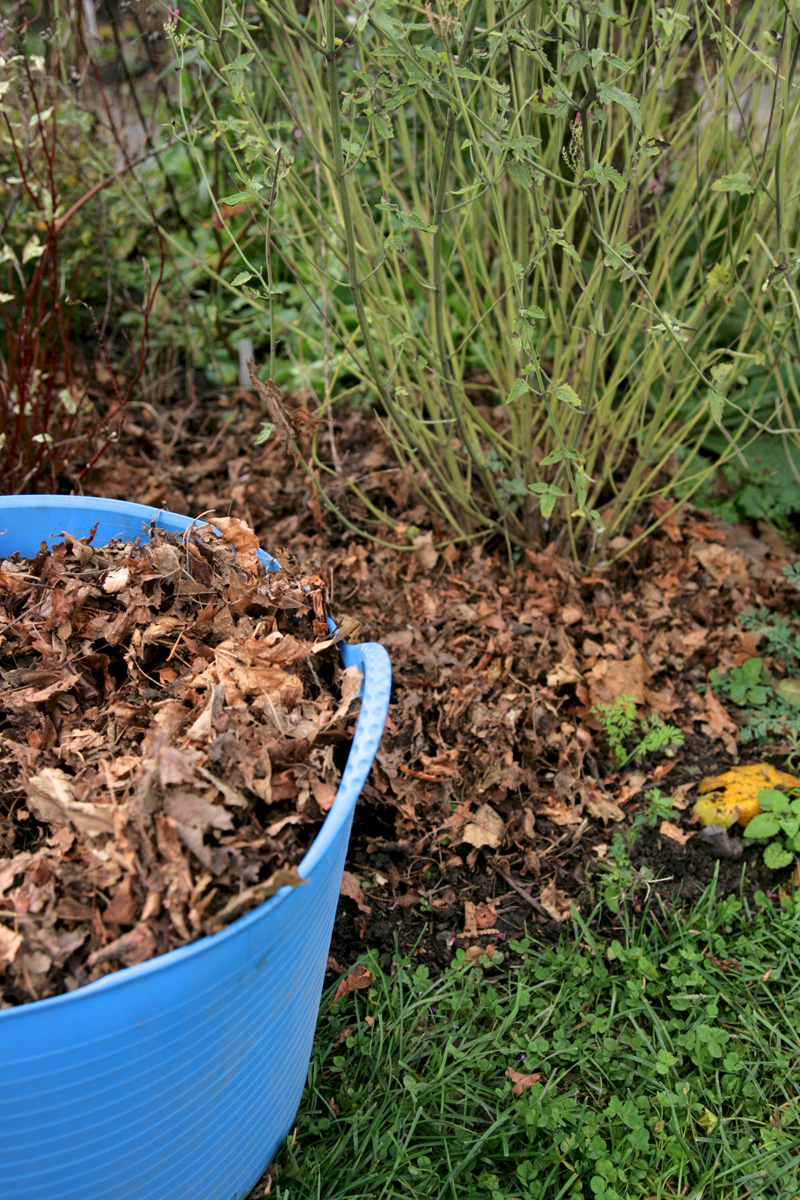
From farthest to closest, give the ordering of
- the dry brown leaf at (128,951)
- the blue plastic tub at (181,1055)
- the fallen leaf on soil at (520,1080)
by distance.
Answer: the fallen leaf on soil at (520,1080), the dry brown leaf at (128,951), the blue plastic tub at (181,1055)

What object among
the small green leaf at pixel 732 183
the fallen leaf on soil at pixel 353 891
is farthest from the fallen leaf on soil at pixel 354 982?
the small green leaf at pixel 732 183

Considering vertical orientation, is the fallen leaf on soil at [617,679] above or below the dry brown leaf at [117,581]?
below

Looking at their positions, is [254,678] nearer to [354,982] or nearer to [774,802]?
[354,982]

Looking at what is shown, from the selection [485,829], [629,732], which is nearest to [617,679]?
[629,732]

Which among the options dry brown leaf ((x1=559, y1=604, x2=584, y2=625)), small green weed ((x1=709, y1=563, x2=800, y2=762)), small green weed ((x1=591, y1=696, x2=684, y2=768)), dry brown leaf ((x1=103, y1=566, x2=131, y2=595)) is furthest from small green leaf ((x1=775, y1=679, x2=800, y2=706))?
dry brown leaf ((x1=103, y1=566, x2=131, y2=595))

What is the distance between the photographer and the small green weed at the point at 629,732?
205cm

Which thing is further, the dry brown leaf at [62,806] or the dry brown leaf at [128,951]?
the dry brown leaf at [62,806]

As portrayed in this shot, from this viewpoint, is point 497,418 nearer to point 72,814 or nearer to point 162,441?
point 162,441

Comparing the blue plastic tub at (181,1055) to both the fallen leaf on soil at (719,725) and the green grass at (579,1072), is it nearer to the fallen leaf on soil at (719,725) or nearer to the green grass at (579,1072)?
the green grass at (579,1072)

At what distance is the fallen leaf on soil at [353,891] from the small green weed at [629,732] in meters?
0.68

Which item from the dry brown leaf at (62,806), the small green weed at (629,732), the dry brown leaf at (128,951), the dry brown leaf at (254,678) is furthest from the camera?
the small green weed at (629,732)

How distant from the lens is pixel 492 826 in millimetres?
1923

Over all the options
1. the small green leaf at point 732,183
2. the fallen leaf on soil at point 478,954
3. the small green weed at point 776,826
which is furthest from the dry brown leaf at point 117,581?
the small green weed at point 776,826

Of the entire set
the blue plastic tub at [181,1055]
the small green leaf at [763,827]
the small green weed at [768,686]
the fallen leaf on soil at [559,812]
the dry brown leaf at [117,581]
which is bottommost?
the fallen leaf on soil at [559,812]
